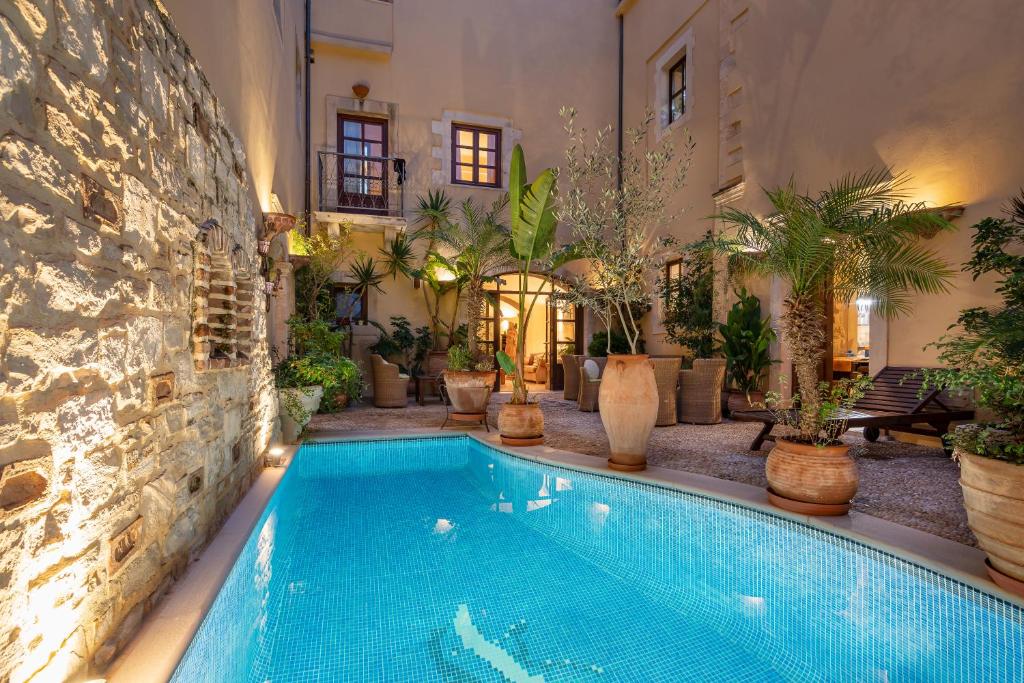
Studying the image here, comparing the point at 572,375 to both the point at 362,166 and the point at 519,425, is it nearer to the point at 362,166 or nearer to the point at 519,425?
the point at 519,425

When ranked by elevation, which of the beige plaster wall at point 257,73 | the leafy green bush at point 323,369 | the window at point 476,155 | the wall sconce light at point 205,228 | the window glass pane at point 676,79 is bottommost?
the leafy green bush at point 323,369

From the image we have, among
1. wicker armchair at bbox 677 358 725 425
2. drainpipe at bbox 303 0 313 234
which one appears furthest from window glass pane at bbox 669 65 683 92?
drainpipe at bbox 303 0 313 234

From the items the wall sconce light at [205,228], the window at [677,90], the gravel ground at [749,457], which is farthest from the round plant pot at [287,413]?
the window at [677,90]

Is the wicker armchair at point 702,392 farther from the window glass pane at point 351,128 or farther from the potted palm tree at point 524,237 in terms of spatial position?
the window glass pane at point 351,128

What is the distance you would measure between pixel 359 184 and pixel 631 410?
7.34 meters

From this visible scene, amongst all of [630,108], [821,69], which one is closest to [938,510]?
[821,69]

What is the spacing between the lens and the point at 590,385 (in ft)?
25.4

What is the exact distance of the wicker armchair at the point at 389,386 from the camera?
8.57 m

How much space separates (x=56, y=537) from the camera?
4.75ft

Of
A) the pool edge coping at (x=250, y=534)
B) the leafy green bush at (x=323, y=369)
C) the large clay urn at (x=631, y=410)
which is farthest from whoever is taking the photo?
the leafy green bush at (x=323, y=369)

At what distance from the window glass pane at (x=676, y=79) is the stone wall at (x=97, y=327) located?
9015mm

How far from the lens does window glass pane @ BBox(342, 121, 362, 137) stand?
9711 mm

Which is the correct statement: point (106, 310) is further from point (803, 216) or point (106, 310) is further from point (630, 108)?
point (630, 108)

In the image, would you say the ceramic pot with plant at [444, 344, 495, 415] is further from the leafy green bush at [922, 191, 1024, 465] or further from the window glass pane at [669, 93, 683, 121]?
the window glass pane at [669, 93, 683, 121]
